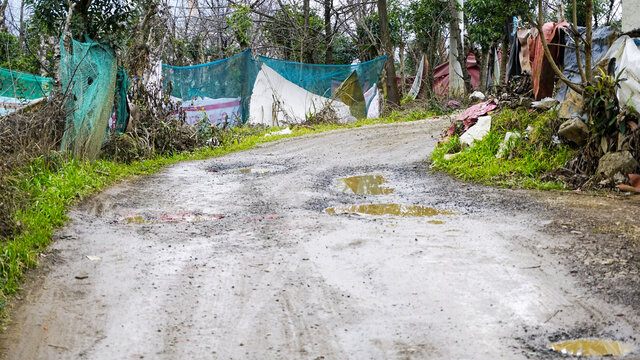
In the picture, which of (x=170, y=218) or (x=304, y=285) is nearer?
(x=304, y=285)

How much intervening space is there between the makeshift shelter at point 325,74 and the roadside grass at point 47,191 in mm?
5247

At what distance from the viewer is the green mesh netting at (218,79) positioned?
15023 millimetres

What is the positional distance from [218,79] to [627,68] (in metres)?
10.6

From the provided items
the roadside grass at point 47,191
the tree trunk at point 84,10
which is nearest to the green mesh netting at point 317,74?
the roadside grass at point 47,191

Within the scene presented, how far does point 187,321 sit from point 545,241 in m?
2.89

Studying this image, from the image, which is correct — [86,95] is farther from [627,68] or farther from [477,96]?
[477,96]

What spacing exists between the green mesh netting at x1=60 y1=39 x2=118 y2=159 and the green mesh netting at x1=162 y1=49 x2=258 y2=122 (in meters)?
5.87

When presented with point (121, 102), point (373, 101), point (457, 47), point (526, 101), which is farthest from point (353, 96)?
point (121, 102)

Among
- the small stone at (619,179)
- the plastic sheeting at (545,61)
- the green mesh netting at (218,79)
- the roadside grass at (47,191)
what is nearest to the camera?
the roadside grass at (47,191)

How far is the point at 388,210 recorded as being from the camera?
6.32 meters

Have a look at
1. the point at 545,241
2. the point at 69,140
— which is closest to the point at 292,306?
the point at 545,241

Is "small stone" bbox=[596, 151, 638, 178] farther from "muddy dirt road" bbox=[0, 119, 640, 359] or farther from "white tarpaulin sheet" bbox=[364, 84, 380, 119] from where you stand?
"white tarpaulin sheet" bbox=[364, 84, 380, 119]

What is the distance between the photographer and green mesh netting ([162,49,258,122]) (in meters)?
15.0

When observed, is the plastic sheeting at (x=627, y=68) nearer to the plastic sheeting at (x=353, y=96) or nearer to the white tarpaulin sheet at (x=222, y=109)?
the white tarpaulin sheet at (x=222, y=109)
